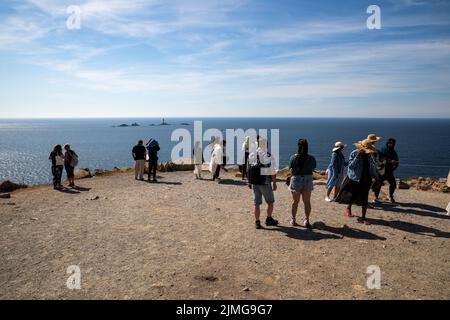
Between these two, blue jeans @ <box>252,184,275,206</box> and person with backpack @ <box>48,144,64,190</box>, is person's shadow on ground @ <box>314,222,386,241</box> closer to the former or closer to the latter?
blue jeans @ <box>252,184,275,206</box>

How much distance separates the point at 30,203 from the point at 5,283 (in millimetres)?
7014

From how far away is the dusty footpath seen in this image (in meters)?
6.01

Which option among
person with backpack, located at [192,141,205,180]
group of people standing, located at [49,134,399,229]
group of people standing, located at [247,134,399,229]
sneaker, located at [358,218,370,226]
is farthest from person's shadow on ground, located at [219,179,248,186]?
sneaker, located at [358,218,370,226]

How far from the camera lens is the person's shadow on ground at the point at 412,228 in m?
9.03

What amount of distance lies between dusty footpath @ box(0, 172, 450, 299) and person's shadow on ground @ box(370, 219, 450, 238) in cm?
3

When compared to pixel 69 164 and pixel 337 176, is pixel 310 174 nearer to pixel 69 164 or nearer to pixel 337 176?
pixel 337 176

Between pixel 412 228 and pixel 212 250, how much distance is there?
18.8 feet

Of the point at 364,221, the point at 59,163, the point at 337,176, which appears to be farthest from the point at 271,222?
the point at 59,163

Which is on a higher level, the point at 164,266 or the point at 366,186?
the point at 366,186
